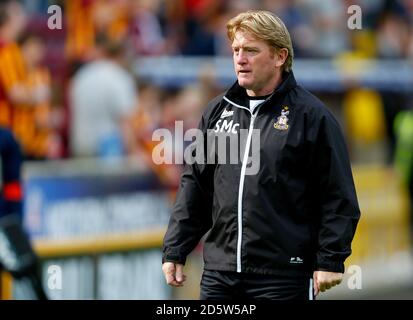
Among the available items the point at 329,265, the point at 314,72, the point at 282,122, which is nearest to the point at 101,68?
the point at 314,72

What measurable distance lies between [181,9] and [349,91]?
2370 millimetres

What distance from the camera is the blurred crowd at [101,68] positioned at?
11.0 metres

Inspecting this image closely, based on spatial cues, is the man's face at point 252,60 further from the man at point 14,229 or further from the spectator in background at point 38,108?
the spectator in background at point 38,108

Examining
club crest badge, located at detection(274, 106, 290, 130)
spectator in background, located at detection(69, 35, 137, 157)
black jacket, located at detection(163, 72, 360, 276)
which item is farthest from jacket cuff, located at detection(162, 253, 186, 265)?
spectator in background, located at detection(69, 35, 137, 157)

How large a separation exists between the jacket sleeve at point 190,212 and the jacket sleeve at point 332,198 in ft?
1.87

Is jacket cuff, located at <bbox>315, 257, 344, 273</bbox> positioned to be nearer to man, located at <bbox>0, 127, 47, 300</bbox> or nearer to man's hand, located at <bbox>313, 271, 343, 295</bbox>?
man's hand, located at <bbox>313, 271, 343, 295</bbox>

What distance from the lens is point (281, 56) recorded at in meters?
6.16

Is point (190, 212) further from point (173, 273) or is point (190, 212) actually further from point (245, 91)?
point (245, 91)

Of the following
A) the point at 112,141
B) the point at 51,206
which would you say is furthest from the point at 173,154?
the point at 51,206

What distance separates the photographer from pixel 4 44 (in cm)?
1088

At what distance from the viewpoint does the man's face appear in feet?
19.9

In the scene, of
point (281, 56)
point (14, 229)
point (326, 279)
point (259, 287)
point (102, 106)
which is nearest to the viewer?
point (326, 279)

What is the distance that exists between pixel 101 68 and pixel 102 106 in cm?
36
